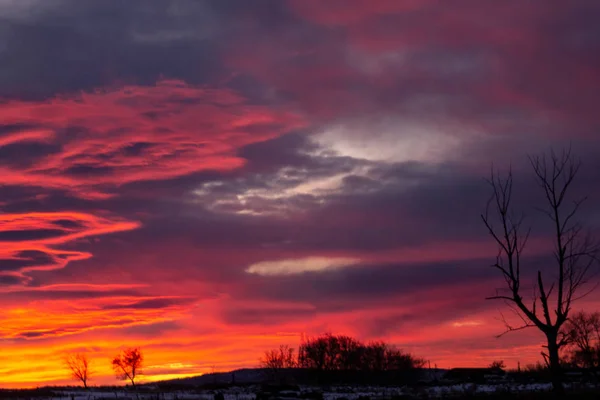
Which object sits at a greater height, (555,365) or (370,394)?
(555,365)

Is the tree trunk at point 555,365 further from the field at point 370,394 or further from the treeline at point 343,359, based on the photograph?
the treeline at point 343,359

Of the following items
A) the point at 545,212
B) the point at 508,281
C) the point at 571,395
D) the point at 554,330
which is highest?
the point at 545,212

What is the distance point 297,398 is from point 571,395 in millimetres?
17513

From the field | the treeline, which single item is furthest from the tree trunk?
the treeline

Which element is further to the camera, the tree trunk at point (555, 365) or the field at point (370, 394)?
the field at point (370, 394)

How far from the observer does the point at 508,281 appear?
147ft

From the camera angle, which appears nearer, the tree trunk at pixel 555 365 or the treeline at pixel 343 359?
the tree trunk at pixel 555 365

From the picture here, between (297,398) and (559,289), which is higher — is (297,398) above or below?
below

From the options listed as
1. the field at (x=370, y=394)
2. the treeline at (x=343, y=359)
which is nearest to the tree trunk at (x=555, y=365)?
the field at (x=370, y=394)

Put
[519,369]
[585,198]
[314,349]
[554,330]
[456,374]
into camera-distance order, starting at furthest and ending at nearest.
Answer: [314,349], [519,369], [456,374], [585,198], [554,330]

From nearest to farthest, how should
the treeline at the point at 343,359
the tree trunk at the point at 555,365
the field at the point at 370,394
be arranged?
the tree trunk at the point at 555,365
the field at the point at 370,394
the treeline at the point at 343,359

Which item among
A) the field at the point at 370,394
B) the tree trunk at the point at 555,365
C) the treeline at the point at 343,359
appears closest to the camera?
the tree trunk at the point at 555,365

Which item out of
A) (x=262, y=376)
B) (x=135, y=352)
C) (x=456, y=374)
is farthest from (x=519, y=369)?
(x=135, y=352)

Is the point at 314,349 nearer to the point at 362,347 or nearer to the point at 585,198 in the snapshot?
the point at 362,347
